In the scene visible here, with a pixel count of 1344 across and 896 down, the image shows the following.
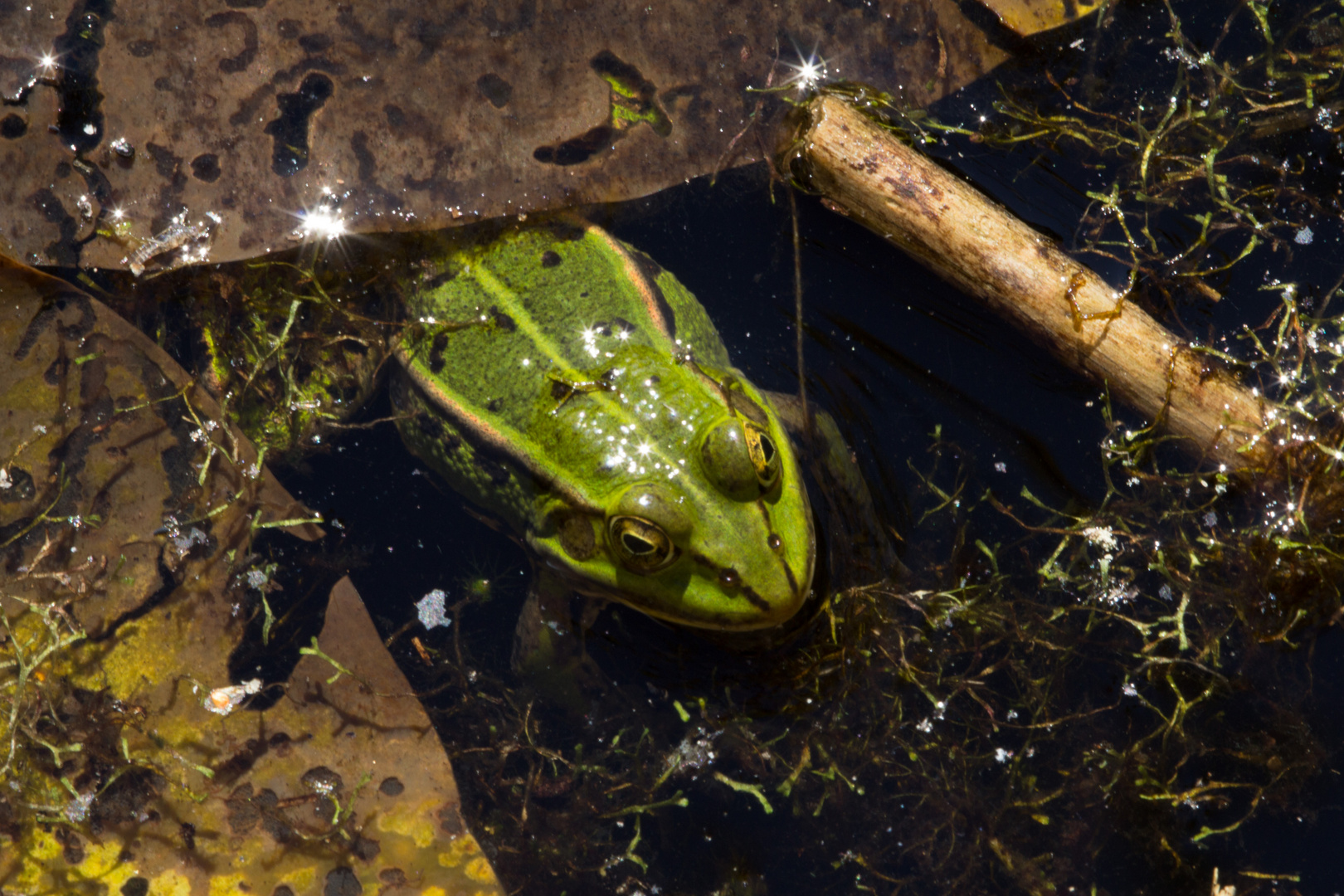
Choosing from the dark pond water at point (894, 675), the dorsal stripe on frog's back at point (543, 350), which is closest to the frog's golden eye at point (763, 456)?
the dorsal stripe on frog's back at point (543, 350)

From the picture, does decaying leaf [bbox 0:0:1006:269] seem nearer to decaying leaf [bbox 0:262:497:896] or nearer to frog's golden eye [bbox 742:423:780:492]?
decaying leaf [bbox 0:262:497:896]

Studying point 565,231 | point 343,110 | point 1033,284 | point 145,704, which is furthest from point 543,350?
point 145,704

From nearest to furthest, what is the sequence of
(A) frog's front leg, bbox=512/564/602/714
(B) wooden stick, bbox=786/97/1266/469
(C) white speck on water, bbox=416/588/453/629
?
(B) wooden stick, bbox=786/97/1266/469, (A) frog's front leg, bbox=512/564/602/714, (C) white speck on water, bbox=416/588/453/629

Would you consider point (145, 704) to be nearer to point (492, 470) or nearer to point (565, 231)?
point (492, 470)

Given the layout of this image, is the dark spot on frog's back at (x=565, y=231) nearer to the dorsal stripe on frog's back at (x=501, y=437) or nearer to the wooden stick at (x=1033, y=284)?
the dorsal stripe on frog's back at (x=501, y=437)

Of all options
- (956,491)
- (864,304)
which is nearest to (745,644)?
(956,491)

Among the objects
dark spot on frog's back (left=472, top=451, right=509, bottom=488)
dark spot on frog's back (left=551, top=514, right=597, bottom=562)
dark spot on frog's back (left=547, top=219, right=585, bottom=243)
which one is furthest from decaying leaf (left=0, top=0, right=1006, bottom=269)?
dark spot on frog's back (left=551, top=514, right=597, bottom=562)
